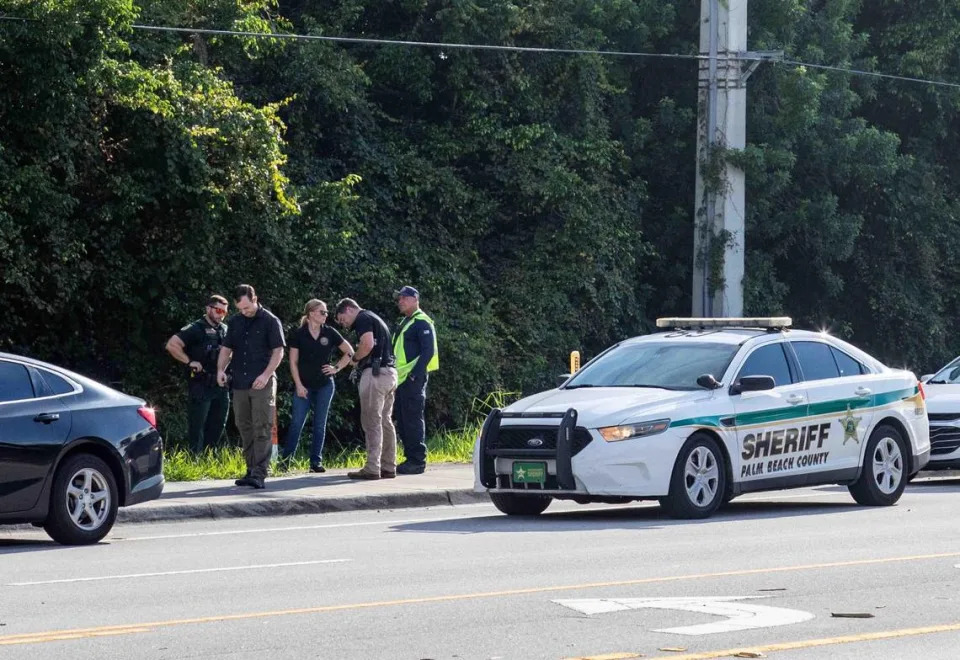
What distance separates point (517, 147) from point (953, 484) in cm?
945

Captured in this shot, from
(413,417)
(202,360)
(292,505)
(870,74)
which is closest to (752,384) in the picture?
(292,505)

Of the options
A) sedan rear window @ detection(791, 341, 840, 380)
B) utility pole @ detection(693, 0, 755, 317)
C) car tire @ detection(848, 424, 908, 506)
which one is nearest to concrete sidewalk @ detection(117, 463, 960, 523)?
sedan rear window @ detection(791, 341, 840, 380)

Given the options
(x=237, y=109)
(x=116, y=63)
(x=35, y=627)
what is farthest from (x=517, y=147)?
(x=35, y=627)

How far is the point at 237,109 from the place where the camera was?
20891 millimetres

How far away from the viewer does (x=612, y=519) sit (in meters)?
14.4

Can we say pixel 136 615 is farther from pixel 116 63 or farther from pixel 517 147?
pixel 517 147

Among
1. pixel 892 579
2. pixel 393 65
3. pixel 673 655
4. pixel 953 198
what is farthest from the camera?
pixel 953 198

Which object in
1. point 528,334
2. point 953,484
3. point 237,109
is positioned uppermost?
point 237,109

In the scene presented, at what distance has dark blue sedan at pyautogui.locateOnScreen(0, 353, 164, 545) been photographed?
12039 mm

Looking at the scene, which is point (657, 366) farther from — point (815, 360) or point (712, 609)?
point (712, 609)

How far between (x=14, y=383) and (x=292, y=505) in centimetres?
369

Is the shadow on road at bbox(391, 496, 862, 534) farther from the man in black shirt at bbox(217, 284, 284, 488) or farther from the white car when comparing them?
the white car

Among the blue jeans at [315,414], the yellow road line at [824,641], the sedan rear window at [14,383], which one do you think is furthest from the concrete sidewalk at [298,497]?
the yellow road line at [824,641]

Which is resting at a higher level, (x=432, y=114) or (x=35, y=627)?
(x=432, y=114)
